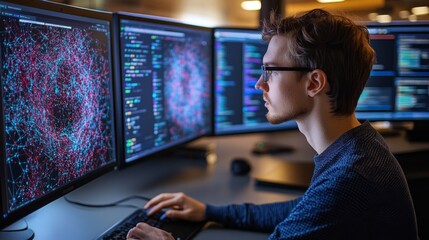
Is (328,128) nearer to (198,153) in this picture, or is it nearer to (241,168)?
(241,168)

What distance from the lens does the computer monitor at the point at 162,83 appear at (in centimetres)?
129

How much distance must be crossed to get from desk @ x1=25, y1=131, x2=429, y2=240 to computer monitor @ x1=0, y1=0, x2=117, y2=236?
124mm

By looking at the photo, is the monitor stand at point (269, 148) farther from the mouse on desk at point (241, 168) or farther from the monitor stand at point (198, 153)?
the mouse on desk at point (241, 168)

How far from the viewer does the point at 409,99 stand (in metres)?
1.84

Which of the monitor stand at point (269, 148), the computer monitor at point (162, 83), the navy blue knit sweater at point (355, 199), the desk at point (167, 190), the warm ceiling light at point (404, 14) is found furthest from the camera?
the warm ceiling light at point (404, 14)

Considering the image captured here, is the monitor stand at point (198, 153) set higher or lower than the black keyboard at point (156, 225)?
higher

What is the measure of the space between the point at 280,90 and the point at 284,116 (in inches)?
2.5

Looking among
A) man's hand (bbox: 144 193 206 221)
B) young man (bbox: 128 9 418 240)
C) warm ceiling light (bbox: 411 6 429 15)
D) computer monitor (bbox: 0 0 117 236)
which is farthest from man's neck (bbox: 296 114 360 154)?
warm ceiling light (bbox: 411 6 429 15)

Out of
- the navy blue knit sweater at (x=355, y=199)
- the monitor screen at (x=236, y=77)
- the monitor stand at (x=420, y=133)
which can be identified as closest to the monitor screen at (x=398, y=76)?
the monitor stand at (x=420, y=133)

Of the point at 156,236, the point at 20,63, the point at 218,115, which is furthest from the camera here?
the point at 218,115

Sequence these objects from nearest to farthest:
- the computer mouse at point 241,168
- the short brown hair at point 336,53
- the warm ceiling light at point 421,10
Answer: the short brown hair at point 336,53, the computer mouse at point 241,168, the warm ceiling light at point 421,10

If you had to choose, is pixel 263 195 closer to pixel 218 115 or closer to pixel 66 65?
pixel 218 115

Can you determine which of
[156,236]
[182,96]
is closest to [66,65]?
[156,236]

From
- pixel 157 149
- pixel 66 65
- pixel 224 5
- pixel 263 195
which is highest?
pixel 224 5
